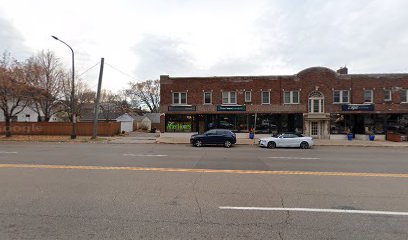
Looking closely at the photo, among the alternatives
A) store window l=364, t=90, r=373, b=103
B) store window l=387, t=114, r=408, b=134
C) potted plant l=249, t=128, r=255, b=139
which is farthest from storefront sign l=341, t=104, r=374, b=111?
potted plant l=249, t=128, r=255, b=139

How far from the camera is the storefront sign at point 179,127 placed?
1221 inches

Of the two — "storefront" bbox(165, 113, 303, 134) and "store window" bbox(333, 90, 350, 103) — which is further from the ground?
"store window" bbox(333, 90, 350, 103)

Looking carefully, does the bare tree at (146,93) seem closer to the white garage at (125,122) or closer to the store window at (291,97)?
the white garage at (125,122)

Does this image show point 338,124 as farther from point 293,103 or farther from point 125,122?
point 125,122

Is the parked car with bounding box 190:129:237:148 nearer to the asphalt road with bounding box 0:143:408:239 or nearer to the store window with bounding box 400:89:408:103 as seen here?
the asphalt road with bounding box 0:143:408:239

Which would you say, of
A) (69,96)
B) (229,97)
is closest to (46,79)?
(69,96)

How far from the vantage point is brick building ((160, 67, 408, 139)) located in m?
29.2

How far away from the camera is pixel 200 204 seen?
19.0 ft

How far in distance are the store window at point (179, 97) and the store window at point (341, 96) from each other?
1649 cm

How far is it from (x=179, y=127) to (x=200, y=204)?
25.5 metres

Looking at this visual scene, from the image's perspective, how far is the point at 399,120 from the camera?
29328 mm

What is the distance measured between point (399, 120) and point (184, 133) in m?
Answer: 23.2

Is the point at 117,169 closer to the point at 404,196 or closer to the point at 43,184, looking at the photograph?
the point at 43,184

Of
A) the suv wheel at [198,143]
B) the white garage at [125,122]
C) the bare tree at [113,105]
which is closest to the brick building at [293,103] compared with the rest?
the suv wheel at [198,143]
